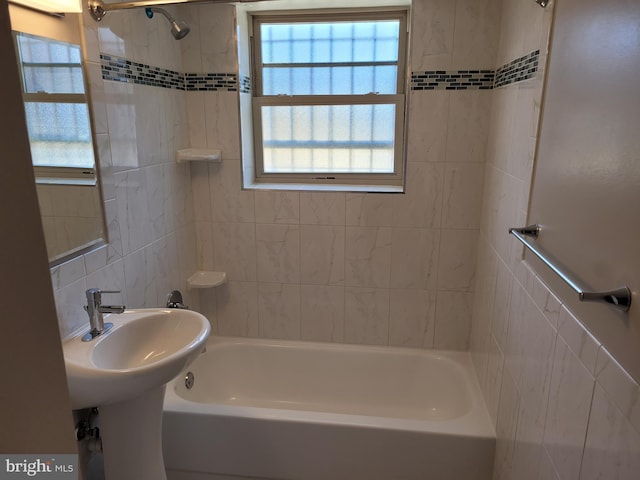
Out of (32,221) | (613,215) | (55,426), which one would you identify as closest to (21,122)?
(32,221)

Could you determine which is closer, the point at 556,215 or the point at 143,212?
the point at 556,215

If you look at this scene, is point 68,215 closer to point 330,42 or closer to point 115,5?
point 115,5

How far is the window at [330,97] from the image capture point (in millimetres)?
2469

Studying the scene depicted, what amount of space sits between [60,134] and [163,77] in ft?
2.63

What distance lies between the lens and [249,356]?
2637 millimetres

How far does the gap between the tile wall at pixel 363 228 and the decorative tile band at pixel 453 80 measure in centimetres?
3

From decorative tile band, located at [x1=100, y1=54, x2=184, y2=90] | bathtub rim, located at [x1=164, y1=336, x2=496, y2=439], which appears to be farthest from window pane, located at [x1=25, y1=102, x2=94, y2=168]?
bathtub rim, located at [x1=164, y1=336, x2=496, y2=439]

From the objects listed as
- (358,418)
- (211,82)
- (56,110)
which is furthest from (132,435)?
(211,82)

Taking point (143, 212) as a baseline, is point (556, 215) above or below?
above

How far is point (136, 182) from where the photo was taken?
1972 mm

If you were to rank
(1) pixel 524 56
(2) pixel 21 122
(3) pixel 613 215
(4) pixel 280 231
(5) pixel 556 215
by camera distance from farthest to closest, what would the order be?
1. (4) pixel 280 231
2. (1) pixel 524 56
3. (5) pixel 556 215
4. (3) pixel 613 215
5. (2) pixel 21 122

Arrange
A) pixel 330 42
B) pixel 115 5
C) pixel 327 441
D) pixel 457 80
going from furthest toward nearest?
pixel 330 42 < pixel 457 80 < pixel 327 441 < pixel 115 5

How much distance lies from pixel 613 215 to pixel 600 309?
20 cm

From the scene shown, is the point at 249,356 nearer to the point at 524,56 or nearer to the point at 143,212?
the point at 143,212
